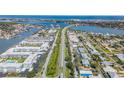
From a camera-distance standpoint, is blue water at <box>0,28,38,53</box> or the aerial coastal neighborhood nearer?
the aerial coastal neighborhood

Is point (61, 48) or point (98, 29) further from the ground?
point (98, 29)

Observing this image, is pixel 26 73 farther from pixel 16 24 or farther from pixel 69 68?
pixel 16 24

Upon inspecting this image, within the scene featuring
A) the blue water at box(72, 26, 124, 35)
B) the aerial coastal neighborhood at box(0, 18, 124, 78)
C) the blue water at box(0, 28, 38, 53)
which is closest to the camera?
the aerial coastal neighborhood at box(0, 18, 124, 78)

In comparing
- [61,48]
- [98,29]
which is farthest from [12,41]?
[98,29]

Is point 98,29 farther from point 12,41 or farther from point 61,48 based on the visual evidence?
point 12,41

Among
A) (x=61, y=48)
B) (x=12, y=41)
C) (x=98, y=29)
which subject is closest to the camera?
(x=61, y=48)

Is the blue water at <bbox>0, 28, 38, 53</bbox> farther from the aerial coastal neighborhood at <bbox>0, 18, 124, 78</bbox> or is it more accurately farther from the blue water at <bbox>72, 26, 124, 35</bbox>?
the blue water at <bbox>72, 26, 124, 35</bbox>

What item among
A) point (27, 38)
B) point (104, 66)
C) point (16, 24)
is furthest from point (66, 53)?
point (16, 24)

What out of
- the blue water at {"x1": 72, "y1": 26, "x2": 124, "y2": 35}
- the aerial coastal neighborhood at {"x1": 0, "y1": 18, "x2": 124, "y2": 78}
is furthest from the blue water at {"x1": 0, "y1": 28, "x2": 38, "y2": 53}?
the blue water at {"x1": 72, "y1": 26, "x2": 124, "y2": 35}

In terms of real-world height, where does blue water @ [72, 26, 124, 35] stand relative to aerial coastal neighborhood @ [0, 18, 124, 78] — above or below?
above
